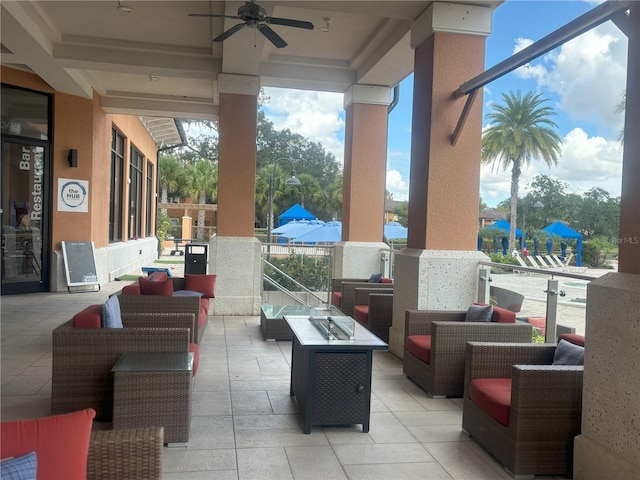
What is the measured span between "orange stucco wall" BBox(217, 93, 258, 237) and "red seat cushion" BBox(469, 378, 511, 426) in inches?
199

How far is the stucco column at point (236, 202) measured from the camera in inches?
302

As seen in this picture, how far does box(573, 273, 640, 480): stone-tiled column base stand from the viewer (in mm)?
2404

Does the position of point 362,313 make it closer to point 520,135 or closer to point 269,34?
point 269,34

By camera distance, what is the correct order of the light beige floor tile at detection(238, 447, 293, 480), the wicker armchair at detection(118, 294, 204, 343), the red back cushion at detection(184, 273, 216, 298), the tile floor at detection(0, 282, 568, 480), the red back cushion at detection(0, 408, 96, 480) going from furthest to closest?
the red back cushion at detection(184, 273, 216, 298), the wicker armchair at detection(118, 294, 204, 343), the tile floor at detection(0, 282, 568, 480), the light beige floor tile at detection(238, 447, 293, 480), the red back cushion at detection(0, 408, 96, 480)

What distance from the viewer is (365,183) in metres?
8.50

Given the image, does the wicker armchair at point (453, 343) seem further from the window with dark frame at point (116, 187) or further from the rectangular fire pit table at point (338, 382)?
the window with dark frame at point (116, 187)

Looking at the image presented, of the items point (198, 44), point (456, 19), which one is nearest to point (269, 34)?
point (456, 19)

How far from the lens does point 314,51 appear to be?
24.7ft

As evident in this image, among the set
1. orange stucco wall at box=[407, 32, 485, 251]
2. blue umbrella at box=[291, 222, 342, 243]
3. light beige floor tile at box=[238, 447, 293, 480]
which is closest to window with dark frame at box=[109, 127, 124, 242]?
blue umbrella at box=[291, 222, 342, 243]

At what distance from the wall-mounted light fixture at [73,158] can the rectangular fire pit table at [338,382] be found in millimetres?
7509

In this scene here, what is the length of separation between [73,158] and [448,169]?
7056 millimetres

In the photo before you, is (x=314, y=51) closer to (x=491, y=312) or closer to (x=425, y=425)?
(x=491, y=312)

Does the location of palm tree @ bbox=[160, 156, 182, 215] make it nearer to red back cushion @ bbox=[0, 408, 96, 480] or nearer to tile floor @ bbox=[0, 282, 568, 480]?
tile floor @ bbox=[0, 282, 568, 480]

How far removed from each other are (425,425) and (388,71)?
5.56 m
